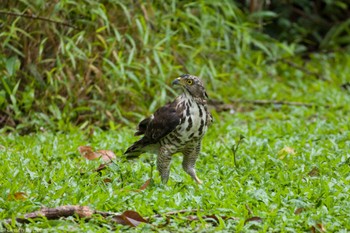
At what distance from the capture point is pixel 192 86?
6.40 meters

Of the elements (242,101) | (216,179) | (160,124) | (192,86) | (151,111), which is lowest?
(242,101)

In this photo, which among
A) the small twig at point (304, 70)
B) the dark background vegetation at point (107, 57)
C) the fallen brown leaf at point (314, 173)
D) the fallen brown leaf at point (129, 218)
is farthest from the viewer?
the small twig at point (304, 70)

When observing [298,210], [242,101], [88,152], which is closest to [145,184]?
[298,210]

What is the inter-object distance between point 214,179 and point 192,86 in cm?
87

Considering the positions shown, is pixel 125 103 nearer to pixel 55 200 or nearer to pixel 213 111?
pixel 213 111

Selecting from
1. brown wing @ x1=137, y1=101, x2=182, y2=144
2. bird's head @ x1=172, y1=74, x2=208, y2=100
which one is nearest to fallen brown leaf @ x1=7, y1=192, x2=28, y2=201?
brown wing @ x1=137, y1=101, x2=182, y2=144

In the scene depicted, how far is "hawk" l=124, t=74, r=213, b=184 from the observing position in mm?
6234

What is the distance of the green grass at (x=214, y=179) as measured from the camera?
5.39m

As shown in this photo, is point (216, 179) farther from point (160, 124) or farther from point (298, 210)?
point (298, 210)

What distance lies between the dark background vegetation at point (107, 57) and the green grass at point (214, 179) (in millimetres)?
473

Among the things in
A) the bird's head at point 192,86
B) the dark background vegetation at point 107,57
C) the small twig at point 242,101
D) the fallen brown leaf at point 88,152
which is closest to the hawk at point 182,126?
the bird's head at point 192,86

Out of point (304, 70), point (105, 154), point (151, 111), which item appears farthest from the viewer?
point (304, 70)

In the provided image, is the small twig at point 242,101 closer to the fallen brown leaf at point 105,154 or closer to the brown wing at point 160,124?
the fallen brown leaf at point 105,154

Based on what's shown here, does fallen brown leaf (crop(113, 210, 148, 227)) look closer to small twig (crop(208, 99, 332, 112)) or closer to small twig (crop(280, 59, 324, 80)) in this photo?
small twig (crop(208, 99, 332, 112))
